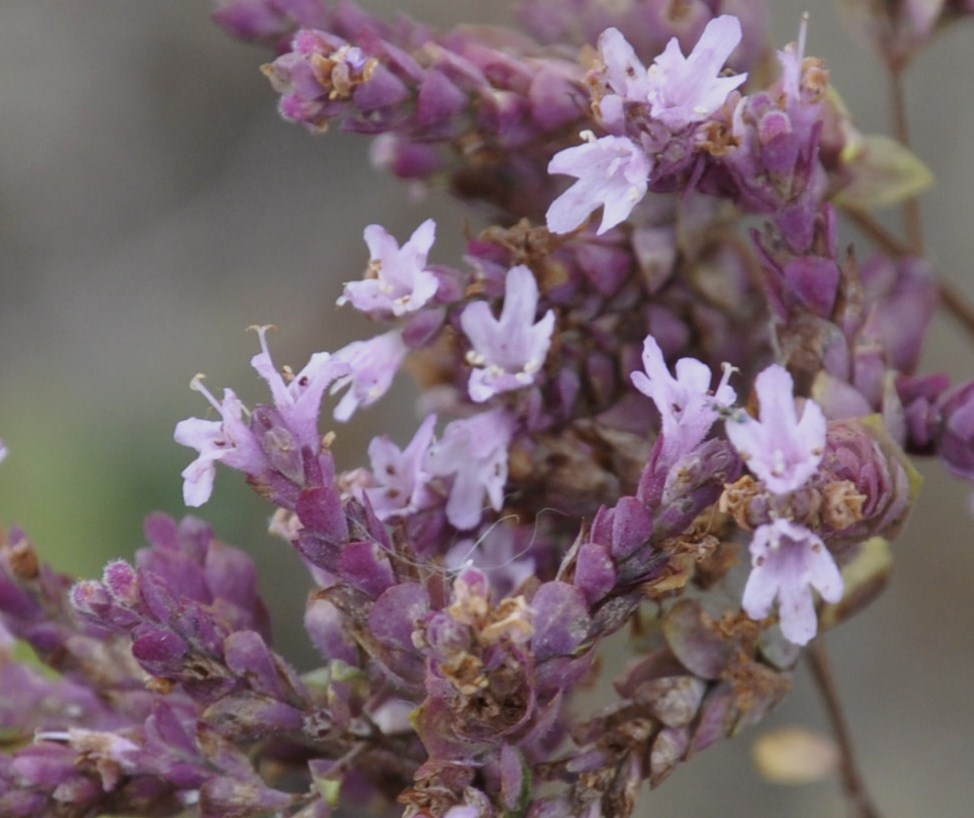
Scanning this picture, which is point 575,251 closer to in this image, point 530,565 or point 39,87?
point 530,565

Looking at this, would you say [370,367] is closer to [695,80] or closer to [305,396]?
[305,396]

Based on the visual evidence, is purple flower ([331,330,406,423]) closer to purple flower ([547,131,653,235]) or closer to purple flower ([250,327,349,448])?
purple flower ([250,327,349,448])

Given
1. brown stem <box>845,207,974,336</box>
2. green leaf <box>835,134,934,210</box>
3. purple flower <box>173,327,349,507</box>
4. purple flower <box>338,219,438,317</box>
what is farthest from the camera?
brown stem <box>845,207,974,336</box>

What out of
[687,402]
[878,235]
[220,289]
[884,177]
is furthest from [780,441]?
[220,289]

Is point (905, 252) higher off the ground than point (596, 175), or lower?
lower

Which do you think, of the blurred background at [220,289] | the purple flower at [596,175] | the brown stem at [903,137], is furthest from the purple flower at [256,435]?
the blurred background at [220,289]

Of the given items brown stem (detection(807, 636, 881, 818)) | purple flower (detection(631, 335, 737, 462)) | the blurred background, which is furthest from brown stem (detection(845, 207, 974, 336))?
the blurred background
